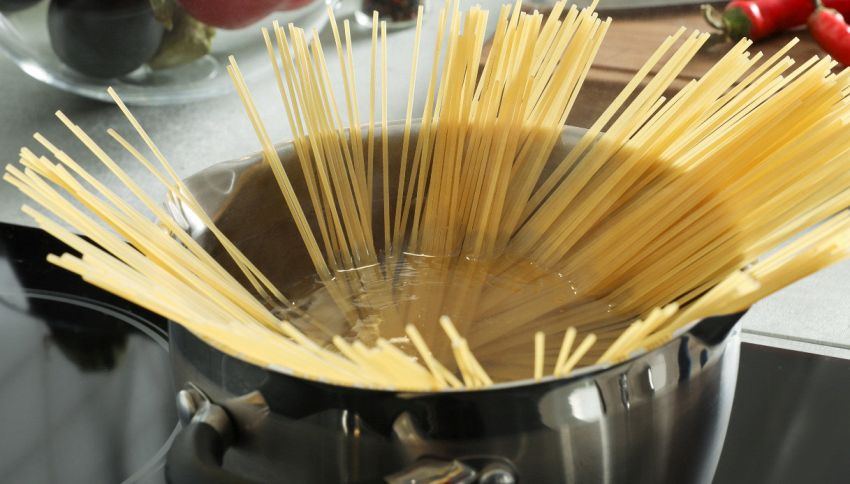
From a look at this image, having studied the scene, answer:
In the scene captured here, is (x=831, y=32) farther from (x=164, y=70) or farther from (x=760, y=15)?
(x=164, y=70)

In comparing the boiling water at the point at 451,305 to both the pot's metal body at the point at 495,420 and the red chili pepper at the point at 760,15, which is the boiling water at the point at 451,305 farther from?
the red chili pepper at the point at 760,15

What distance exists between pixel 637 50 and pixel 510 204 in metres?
0.43

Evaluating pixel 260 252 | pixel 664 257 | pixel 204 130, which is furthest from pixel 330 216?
pixel 204 130

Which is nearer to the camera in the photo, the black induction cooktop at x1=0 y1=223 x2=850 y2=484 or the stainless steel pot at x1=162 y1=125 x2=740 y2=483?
the stainless steel pot at x1=162 y1=125 x2=740 y2=483

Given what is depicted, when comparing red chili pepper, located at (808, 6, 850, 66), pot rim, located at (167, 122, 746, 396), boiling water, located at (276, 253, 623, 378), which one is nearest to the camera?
pot rim, located at (167, 122, 746, 396)

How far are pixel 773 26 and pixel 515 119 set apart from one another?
586 mm

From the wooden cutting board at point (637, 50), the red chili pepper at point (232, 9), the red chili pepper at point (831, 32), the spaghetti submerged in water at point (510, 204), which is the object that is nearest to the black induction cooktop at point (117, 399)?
the spaghetti submerged in water at point (510, 204)

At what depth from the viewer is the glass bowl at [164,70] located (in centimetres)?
84

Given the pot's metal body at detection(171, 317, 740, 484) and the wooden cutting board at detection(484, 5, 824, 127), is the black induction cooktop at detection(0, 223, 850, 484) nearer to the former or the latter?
the pot's metal body at detection(171, 317, 740, 484)

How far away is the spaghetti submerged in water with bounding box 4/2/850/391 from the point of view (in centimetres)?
38

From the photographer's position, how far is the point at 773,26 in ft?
3.22

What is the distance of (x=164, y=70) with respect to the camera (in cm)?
86

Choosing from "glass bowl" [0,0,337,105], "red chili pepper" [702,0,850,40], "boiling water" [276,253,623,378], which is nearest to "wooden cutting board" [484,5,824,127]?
"red chili pepper" [702,0,850,40]

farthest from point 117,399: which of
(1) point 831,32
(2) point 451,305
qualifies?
(1) point 831,32
